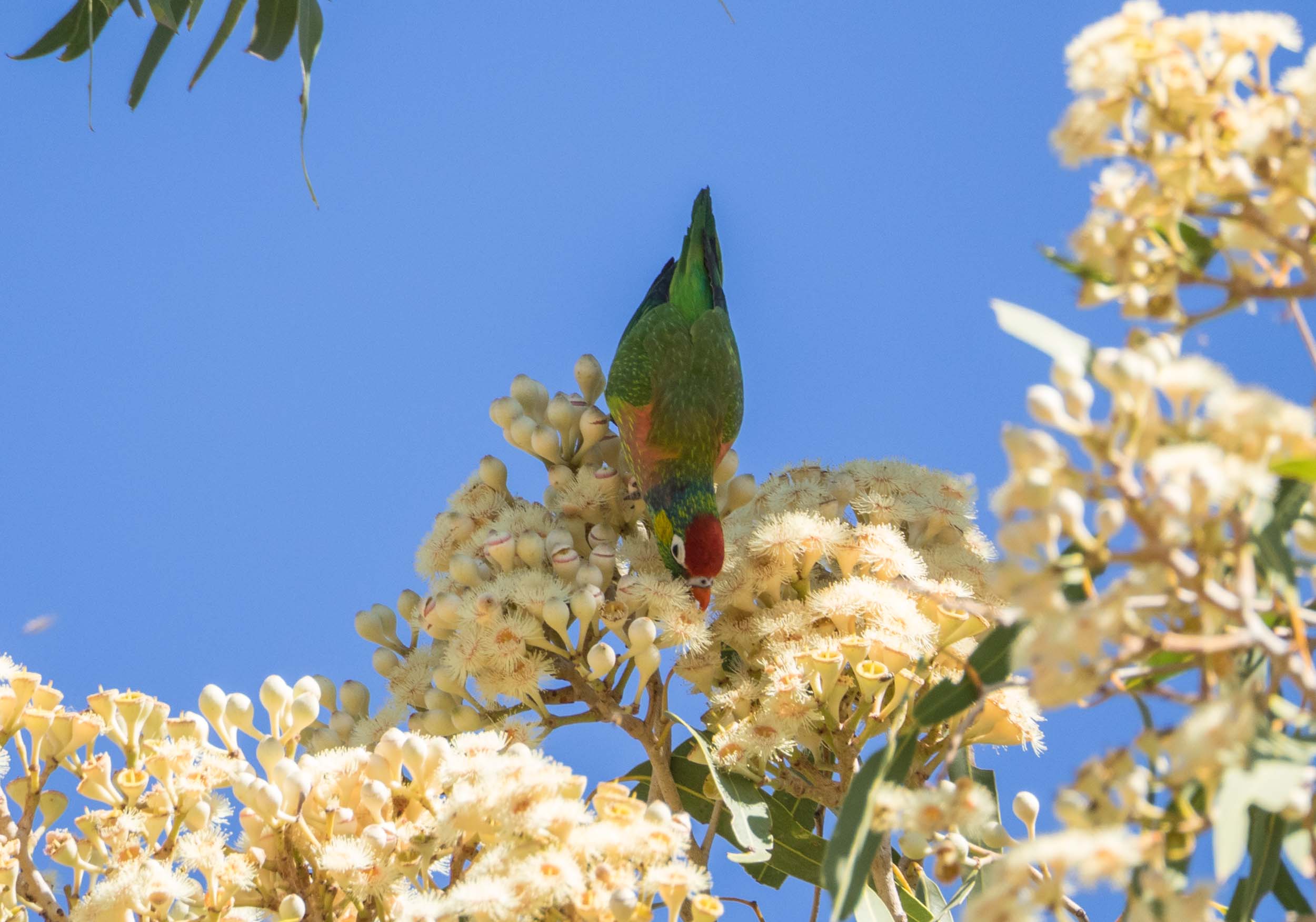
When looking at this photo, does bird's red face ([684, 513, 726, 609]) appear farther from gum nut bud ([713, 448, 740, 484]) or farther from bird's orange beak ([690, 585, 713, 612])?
gum nut bud ([713, 448, 740, 484])

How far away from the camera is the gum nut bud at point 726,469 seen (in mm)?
3527

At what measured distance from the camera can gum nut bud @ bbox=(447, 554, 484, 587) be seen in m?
2.81

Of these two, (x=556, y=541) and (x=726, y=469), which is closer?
(x=556, y=541)

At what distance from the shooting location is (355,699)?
9.49 feet

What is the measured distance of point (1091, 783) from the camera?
1.02 meters

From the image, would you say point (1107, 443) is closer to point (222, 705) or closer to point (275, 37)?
point (222, 705)

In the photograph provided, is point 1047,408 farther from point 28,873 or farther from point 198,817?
point 28,873

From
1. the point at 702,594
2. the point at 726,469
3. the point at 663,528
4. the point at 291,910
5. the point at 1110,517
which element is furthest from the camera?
the point at 726,469

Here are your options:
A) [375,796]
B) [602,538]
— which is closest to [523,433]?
[602,538]

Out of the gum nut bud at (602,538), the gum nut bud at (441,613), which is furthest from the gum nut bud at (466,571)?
the gum nut bud at (602,538)

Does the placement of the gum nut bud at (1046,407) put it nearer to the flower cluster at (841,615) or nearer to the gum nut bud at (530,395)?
the flower cluster at (841,615)

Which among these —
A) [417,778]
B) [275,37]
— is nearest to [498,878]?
[417,778]

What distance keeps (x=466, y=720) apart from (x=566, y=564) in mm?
384

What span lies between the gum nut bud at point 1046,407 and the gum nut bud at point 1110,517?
0.07 meters
